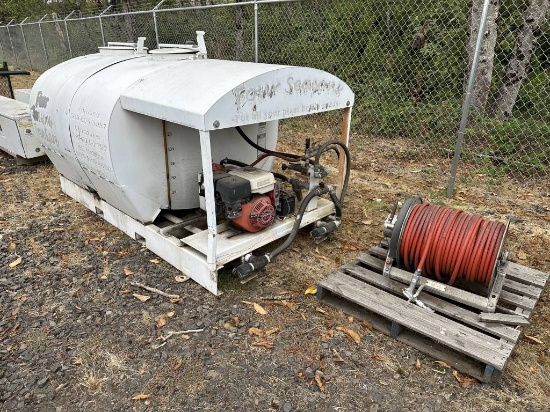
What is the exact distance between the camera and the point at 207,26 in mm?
10234

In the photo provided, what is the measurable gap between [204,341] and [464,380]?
1727mm

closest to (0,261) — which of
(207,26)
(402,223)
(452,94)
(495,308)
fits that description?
(402,223)

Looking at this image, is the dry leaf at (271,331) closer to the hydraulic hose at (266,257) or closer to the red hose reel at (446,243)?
the hydraulic hose at (266,257)

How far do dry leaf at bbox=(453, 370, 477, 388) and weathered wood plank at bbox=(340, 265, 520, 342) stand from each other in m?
0.35

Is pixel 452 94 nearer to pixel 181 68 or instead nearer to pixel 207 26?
pixel 181 68

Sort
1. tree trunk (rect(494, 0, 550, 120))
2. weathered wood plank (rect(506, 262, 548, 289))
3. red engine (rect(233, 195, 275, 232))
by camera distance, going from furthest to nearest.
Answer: tree trunk (rect(494, 0, 550, 120)) → red engine (rect(233, 195, 275, 232)) → weathered wood plank (rect(506, 262, 548, 289))

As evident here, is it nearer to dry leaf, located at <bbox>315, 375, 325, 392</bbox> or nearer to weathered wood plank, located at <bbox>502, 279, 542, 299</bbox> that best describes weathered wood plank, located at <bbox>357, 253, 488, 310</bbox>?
weathered wood plank, located at <bbox>502, 279, 542, 299</bbox>

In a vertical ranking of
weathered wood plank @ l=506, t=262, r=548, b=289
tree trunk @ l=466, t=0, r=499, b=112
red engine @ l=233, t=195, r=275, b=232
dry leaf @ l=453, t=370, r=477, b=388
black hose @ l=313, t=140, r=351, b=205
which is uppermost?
tree trunk @ l=466, t=0, r=499, b=112

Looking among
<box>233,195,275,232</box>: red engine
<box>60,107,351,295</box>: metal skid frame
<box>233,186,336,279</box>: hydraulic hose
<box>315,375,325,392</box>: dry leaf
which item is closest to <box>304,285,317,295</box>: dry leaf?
<box>233,186,336,279</box>: hydraulic hose

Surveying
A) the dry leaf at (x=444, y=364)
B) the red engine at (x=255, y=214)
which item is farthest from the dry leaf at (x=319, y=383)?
the red engine at (x=255, y=214)

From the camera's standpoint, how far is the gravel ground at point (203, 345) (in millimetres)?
2484

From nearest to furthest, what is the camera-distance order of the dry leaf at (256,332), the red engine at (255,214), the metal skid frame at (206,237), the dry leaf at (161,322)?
the dry leaf at (256,332) → the dry leaf at (161,322) → the metal skid frame at (206,237) → the red engine at (255,214)

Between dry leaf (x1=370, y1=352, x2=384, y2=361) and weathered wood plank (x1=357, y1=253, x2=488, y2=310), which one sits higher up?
weathered wood plank (x1=357, y1=253, x2=488, y2=310)

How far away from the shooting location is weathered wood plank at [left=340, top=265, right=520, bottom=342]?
8.95ft
